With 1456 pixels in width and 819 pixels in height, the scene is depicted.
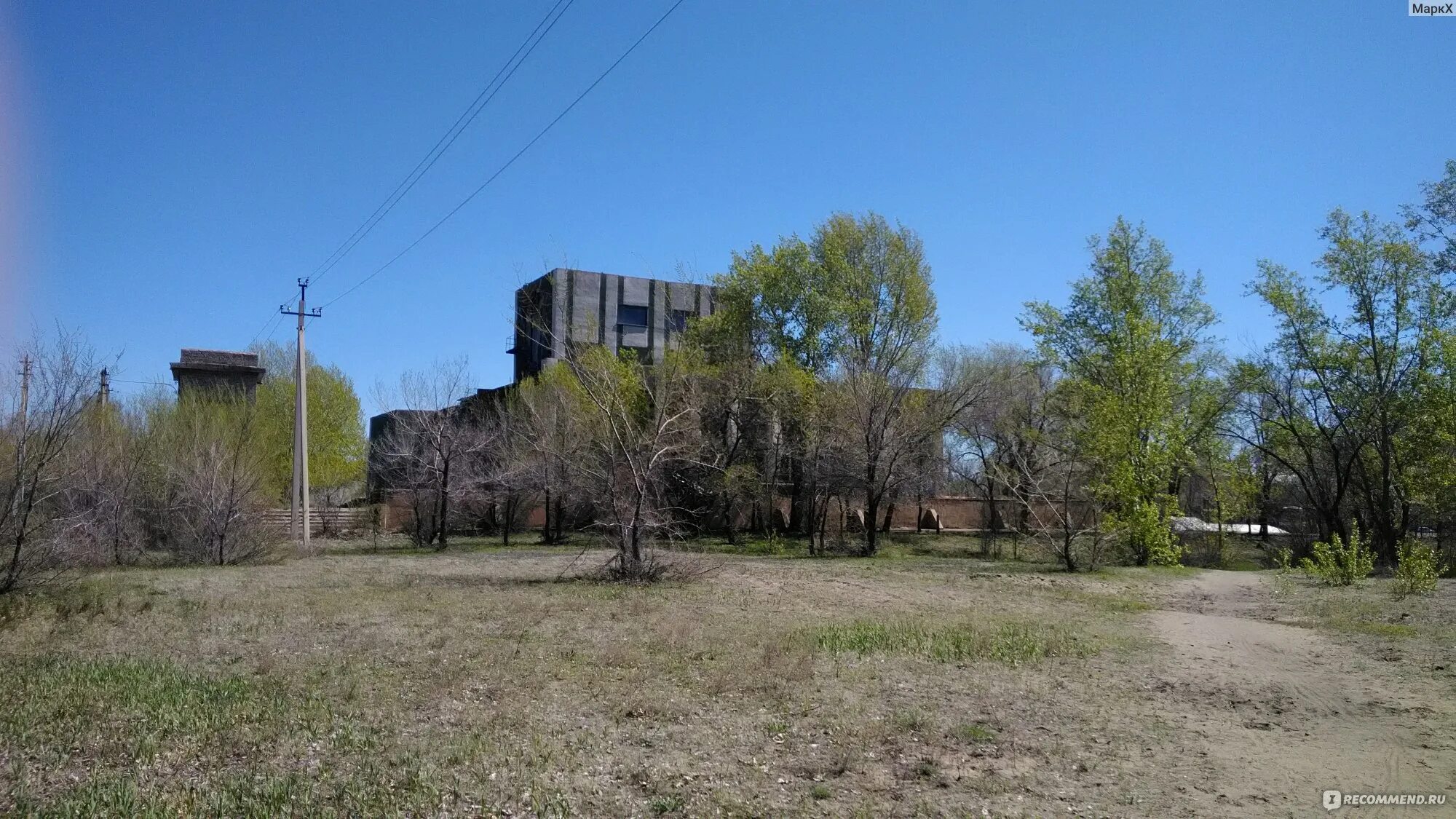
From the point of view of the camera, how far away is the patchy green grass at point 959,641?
11555 mm

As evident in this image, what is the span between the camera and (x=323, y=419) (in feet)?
154

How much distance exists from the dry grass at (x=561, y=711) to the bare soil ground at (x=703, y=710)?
1.5 inches

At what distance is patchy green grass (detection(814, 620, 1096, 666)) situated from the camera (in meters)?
11.6

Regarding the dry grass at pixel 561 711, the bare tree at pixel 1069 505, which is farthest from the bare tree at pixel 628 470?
the bare tree at pixel 1069 505

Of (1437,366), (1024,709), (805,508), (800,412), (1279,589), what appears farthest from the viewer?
(805,508)

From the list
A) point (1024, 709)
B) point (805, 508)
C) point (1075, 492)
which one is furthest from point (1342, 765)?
point (805, 508)

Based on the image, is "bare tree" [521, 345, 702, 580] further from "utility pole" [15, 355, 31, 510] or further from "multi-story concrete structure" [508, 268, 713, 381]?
"multi-story concrete structure" [508, 268, 713, 381]

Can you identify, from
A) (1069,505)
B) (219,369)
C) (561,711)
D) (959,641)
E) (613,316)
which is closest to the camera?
(561,711)

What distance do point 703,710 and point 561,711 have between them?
129cm

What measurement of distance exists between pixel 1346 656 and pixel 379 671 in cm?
1148

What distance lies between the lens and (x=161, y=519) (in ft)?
89.9

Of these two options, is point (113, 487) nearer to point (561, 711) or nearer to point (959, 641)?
point (561, 711)

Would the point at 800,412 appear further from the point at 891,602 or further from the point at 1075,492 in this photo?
the point at 891,602

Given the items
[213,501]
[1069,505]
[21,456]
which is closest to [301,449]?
[213,501]
